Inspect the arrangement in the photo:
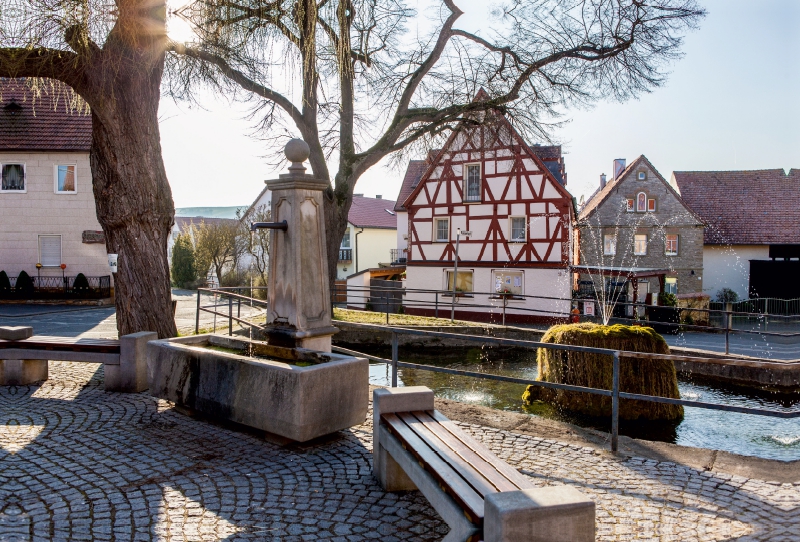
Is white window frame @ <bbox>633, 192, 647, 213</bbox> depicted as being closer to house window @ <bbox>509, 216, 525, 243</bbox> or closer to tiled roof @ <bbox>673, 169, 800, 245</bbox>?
tiled roof @ <bbox>673, 169, 800, 245</bbox>

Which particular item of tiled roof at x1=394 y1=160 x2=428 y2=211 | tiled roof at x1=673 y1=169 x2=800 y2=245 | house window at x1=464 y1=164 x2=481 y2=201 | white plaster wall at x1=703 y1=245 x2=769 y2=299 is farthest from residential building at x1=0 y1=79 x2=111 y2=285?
tiled roof at x1=673 y1=169 x2=800 y2=245

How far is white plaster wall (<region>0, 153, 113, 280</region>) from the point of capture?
23.0 metres

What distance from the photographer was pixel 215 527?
3398 millimetres

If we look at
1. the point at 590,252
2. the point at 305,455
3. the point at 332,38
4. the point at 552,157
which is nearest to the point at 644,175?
the point at 590,252

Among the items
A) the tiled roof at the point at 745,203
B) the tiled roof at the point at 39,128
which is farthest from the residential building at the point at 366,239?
the tiled roof at the point at 39,128

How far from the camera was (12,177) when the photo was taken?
23266 millimetres

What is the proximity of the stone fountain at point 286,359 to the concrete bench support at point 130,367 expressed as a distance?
2.85 feet

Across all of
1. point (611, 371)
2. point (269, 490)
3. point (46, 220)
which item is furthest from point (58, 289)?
point (269, 490)

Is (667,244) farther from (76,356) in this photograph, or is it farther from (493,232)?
(76,356)

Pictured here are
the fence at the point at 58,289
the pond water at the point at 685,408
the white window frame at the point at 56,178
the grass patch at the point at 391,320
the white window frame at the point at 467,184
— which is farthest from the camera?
the white window frame at the point at 467,184

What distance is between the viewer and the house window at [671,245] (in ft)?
102

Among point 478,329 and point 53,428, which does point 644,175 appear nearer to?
point 478,329

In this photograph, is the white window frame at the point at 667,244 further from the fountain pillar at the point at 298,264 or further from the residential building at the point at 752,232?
the fountain pillar at the point at 298,264

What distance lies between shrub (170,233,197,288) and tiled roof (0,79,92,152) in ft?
45.6
